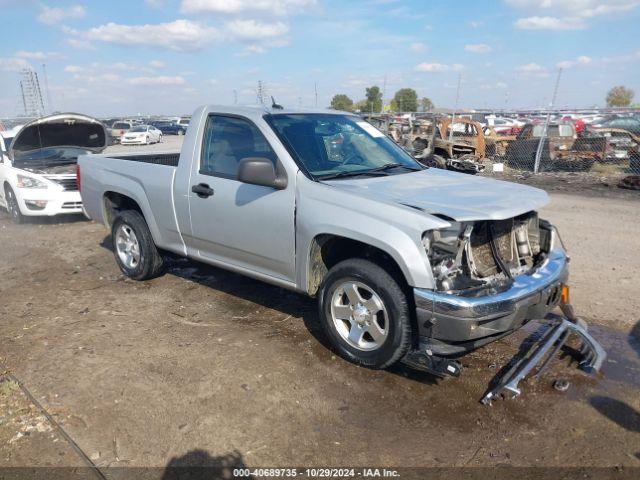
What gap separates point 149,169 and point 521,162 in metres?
12.8

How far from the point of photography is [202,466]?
283 centimetres

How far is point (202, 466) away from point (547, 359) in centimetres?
256

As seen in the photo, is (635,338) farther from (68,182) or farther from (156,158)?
(68,182)

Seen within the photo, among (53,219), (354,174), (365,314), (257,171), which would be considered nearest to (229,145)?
(257,171)

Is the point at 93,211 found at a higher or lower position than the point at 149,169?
lower

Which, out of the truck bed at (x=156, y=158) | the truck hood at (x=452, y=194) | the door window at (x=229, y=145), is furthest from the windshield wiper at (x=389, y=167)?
the truck bed at (x=156, y=158)

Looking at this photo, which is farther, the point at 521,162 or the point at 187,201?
the point at 521,162

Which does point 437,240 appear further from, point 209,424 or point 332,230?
point 209,424

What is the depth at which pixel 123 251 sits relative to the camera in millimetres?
5969

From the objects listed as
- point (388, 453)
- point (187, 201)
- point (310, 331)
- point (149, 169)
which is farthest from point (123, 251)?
point (388, 453)

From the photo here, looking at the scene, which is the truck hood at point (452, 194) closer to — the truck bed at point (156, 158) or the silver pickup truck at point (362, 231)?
the silver pickup truck at point (362, 231)

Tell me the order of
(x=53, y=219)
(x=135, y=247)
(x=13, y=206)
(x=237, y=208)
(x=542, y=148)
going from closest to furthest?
(x=237, y=208)
(x=135, y=247)
(x=13, y=206)
(x=53, y=219)
(x=542, y=148)

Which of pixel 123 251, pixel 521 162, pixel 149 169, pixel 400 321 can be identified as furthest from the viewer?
pixel 521 162

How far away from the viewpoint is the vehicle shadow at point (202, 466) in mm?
2758
